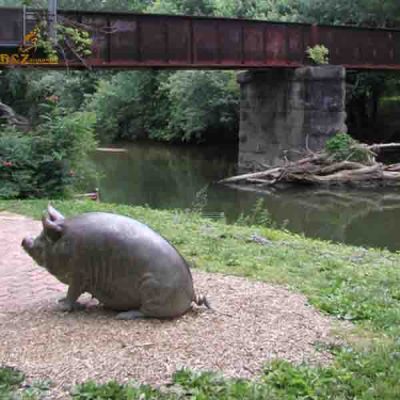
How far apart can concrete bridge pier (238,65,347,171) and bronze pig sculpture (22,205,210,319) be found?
81.7 ft

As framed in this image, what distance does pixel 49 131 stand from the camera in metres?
16.0

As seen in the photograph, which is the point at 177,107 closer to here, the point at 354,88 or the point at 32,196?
the point at 354,88

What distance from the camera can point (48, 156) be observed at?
15.5 metres

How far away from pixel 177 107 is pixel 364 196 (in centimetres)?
2098

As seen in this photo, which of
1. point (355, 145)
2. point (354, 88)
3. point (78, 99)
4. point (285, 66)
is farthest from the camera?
point (78, 99)

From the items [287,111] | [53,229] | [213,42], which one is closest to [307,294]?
[53,229]

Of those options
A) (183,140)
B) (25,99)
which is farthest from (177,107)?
(25,99)

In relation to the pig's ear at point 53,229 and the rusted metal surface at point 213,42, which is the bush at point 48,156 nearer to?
the rusted metal surface at point 213,42

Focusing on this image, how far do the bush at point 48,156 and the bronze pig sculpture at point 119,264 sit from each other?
9.38 meters

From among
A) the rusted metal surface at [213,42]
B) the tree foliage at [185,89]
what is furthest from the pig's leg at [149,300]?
the tree foliage at [185,89]

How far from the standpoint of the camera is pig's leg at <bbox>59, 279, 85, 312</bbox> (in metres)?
6.02

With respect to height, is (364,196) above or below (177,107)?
below

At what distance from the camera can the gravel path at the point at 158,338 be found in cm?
503

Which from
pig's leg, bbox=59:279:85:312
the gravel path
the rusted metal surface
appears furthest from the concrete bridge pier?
pig's leg, bbox=59:279:85:312
